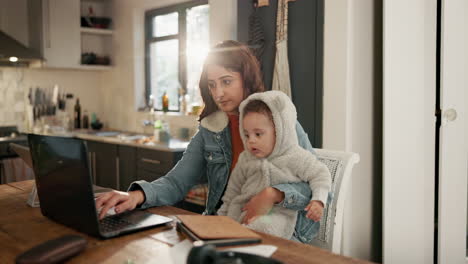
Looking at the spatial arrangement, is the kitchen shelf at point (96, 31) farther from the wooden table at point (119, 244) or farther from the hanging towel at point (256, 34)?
the wooden table at point (119, 244)

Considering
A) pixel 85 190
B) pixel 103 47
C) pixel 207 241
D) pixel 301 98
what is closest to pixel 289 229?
pixel 207 241

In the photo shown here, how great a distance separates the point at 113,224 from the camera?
51.6 inches

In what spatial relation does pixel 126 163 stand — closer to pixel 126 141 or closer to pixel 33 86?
pixel 126 141

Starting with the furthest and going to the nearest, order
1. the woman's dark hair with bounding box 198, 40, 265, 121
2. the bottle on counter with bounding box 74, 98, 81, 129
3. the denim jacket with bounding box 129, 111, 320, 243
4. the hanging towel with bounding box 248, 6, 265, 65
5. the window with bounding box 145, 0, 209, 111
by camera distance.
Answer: the bottle on counter with bounding box 74, 98, 81, 129, the window with bounding box 145, 0, 209, 111, the hanging towel with bounding box 248, 6, 265, 65, the woman's dark hair with bounding box 198, 40, 265, 121, the denim jacket with bounding box 129, 111, 320, 243

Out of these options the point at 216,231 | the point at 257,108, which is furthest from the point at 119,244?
the point at 257,108

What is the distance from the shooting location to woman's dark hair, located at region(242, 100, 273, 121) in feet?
4.85

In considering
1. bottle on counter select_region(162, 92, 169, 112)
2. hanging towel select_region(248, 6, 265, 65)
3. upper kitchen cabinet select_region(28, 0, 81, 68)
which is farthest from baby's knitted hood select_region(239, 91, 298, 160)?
upper kitchen cabinet select_region(28, 0, 81, 68)

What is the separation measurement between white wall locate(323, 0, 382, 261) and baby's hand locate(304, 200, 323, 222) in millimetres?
1217

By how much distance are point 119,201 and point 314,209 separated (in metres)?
0.61

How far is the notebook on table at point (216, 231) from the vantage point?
3.70 feet

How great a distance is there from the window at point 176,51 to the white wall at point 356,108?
65.0 inches

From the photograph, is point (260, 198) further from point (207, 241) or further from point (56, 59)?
point (56, 59)

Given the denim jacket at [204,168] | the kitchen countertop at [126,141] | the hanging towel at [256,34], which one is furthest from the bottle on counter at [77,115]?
the denim jacket at [204,168]

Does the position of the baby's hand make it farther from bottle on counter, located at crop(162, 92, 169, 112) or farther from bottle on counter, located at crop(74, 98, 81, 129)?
bottle on counter, located at crop(74, 98, 81, 129)
